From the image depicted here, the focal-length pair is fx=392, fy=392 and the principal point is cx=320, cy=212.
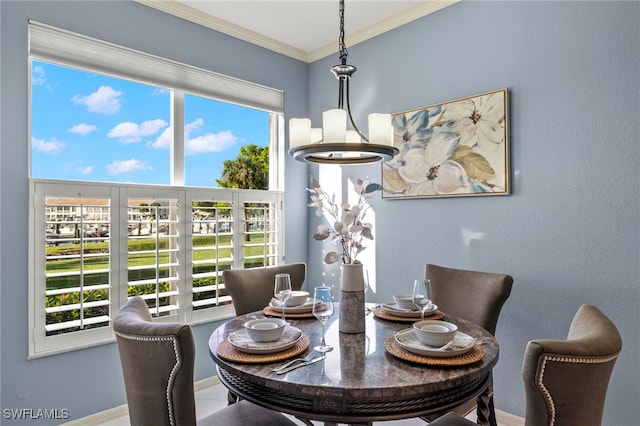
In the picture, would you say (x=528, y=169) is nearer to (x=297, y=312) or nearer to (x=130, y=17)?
(x=297, y=312)

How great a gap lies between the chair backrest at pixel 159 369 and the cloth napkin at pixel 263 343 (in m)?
0.25

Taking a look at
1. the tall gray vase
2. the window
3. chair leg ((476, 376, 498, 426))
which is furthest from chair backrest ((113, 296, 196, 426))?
the window

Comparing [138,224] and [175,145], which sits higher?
[175,145]

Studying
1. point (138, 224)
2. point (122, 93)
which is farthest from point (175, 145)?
point (138, 224)

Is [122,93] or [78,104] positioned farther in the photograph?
[122,93]

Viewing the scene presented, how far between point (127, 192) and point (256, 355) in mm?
1679

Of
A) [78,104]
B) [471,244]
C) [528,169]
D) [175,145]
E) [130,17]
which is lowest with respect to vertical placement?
[471,244]

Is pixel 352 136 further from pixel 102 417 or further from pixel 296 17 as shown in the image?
pixel 102 417

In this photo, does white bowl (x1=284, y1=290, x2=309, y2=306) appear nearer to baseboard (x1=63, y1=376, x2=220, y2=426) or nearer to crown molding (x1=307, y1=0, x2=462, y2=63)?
baseboard (x1=63, y1=376, x2=220, y2=426)

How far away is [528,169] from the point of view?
7.56 ft

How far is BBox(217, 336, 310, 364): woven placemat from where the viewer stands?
1329 millimetres

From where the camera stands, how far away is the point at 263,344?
1.43 metres

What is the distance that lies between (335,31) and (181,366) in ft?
9.28

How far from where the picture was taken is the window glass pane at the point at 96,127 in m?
2.33
